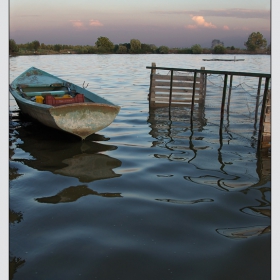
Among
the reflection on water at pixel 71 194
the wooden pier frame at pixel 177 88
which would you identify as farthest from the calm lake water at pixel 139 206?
the wooden pier frame at pixel 177 88

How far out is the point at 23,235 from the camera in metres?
4.99

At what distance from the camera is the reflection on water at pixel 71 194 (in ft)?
20.3

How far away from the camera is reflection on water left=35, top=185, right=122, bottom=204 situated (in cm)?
620

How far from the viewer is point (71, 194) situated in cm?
646

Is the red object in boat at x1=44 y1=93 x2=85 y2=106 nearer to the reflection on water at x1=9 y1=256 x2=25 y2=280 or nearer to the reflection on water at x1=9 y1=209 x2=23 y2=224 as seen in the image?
the reflection on water at x1=9 y1=209 x2=23 y2=224

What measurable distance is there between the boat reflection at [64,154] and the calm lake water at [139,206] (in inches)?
1.1

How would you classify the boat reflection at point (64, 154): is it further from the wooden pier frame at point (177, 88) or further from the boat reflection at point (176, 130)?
the wooden pier frame at point (177, 88)

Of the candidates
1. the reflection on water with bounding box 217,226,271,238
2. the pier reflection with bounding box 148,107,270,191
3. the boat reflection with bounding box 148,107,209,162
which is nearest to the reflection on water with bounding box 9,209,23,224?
the reflection on water with bounding box 217,226,271,238

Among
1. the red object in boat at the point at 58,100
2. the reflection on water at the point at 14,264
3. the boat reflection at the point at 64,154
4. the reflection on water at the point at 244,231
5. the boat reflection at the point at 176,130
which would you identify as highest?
the red object in boat at the point at 58,100

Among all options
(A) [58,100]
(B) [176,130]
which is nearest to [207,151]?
(B) [176,130]

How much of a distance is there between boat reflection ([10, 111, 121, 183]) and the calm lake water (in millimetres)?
27

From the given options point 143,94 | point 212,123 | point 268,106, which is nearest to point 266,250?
point 268,106
